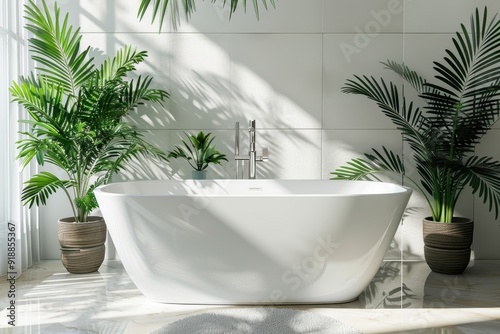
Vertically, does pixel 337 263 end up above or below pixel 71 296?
above

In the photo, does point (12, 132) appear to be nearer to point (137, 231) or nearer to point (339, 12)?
point (137, 231)

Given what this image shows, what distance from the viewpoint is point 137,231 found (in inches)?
99.3

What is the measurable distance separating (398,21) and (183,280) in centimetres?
247

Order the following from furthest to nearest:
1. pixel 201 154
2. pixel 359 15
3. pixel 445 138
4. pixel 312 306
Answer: pixel 359 15 < pixel 201 154 < pixel 445 138 < pixel 312 306

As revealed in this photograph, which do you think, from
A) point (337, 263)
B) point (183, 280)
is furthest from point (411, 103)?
point (183, 280)

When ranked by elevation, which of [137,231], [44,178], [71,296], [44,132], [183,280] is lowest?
[71,296]

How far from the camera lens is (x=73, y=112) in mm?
3213

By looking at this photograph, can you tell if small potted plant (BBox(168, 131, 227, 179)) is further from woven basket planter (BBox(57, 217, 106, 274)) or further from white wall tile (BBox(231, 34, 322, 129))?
woven basket planter (BBox(57, 217, 106, 274))

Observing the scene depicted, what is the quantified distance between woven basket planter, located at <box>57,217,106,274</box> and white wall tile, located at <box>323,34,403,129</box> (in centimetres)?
181

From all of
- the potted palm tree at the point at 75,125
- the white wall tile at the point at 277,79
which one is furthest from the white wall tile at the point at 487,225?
the potted palm tree at the point at 75,125

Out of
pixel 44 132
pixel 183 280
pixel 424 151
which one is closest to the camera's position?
pixel 183 280

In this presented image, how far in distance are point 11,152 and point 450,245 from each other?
2.94 meters

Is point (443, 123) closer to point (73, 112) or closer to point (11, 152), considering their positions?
point (73, 112)

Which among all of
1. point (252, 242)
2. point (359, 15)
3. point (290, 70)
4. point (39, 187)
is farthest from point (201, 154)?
point (359, 15)
